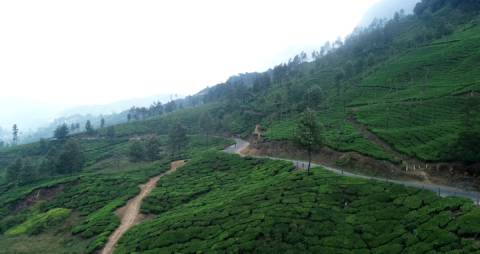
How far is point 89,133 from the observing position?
14575 centimetres

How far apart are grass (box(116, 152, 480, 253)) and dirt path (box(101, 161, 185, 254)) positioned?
6.01 ft

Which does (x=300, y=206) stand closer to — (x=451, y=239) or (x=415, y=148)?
(x=451, y=239)

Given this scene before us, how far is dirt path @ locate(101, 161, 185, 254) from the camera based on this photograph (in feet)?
136

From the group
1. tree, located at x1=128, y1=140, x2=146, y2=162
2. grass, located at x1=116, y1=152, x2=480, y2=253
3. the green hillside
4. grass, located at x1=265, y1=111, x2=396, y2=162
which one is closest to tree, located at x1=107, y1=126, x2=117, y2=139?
the green hillside

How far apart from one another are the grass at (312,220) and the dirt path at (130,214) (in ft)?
6.01

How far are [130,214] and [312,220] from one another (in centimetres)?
3157

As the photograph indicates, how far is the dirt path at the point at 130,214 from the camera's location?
4144 cm

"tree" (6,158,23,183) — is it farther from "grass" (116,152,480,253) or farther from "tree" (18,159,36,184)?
"grass" (116,152,480,253)

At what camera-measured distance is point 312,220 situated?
3222 centimetres

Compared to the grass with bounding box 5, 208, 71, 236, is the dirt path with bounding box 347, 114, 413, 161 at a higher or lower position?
higher

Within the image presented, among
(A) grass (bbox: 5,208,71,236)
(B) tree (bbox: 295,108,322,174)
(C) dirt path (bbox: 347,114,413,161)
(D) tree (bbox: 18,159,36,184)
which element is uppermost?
(B) tree (bbox: 295,108,322,174)

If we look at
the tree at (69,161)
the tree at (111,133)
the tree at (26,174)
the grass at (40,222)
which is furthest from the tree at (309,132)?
the tree at (111,133)

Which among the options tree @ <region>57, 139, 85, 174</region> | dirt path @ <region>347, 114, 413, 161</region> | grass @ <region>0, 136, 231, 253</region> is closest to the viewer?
grass @ <region>0, 136, 231, 253</region>

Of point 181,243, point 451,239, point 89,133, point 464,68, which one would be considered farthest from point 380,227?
point 89,133
